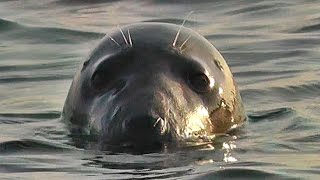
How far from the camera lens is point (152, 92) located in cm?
596

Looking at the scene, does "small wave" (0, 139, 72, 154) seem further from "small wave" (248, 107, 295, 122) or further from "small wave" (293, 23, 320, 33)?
"small wave" (293, 23, 320, 33)

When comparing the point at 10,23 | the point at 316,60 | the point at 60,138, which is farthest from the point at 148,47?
the point at 10,23

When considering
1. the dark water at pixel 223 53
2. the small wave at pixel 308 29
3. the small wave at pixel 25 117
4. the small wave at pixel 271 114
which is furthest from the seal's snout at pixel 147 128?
the small wave at pixel 308 29

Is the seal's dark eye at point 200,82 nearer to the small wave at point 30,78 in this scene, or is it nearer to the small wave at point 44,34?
the small wave at point 30,78

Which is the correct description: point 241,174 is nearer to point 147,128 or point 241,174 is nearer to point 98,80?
point 147,128

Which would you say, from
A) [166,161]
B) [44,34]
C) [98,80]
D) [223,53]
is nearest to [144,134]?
[166,161]

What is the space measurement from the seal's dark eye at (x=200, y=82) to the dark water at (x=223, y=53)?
298 millimetres

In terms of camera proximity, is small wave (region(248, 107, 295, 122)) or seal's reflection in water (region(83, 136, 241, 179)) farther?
small wave (region(248, 107, 295, 122))

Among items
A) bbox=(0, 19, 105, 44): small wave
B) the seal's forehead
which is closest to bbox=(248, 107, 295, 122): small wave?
the seal's forehead

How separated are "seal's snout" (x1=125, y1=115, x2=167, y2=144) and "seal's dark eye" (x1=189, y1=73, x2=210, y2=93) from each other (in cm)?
65

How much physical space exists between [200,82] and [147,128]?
745 mm

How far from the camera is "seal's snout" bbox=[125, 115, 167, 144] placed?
18.9 feet

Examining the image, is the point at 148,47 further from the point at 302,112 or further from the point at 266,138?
the point at 302,112

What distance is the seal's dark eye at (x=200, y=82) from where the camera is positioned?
6.38m
